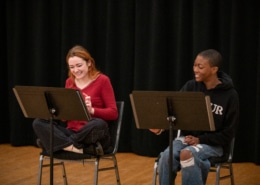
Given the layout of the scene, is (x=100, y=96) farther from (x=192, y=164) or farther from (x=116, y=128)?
(x=192, y=164)

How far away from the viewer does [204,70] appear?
13.0ft

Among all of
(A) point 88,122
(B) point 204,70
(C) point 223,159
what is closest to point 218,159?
(C) point 223,159

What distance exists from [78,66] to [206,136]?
1184 mm

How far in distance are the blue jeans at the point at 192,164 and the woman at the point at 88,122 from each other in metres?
0.54

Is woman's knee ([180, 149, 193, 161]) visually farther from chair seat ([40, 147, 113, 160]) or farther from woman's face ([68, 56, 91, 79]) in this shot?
woman's face ([68, 56, 91, 79])

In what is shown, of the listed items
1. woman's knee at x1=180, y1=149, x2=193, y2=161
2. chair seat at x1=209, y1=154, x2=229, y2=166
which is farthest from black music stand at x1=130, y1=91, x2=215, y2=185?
chair seat at x1=209, y1=154, x2=229, y2=166

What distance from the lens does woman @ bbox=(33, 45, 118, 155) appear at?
404 cm

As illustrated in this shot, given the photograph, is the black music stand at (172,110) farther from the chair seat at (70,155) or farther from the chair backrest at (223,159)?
the chair seat at (70,155)

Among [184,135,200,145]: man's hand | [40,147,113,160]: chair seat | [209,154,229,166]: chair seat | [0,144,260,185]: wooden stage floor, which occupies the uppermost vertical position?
[184,135,200,145]: man's hand

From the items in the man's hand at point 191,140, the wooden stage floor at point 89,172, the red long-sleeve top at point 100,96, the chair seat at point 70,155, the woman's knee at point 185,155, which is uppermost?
the red long-sleeve top at point 100,96

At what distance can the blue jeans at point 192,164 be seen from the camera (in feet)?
12.1

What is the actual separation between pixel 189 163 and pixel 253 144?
242 cm

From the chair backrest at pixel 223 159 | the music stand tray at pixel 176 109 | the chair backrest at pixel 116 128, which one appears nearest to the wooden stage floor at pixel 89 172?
the chair backrest at pixel 116 128

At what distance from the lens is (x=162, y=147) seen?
6.31m
